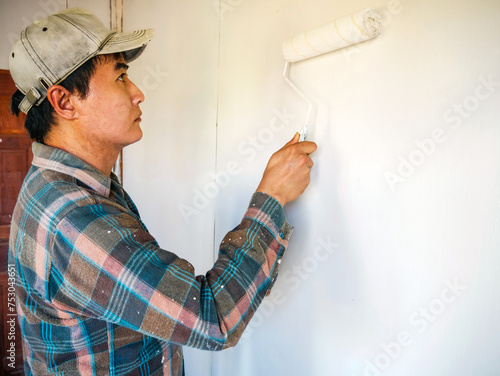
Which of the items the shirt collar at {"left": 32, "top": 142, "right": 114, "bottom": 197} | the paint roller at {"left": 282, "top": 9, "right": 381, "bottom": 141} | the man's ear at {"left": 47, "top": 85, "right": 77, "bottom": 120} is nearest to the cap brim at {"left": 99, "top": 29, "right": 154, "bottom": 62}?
the man's ear at {"left": 47, "top": 85, "right": 77, "bottom": 120}

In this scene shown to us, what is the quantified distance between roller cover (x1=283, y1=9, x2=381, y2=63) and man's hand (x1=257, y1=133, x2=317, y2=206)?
8.2 inches

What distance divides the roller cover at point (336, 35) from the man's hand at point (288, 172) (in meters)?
0.21

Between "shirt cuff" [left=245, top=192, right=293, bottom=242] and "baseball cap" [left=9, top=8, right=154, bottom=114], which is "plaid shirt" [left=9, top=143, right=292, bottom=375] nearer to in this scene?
"shirt cuff" [left=245, top=192, right=293, bottom=242]

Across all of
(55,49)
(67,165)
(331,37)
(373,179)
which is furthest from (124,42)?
(373,179)

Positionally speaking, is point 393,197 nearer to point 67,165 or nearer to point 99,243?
point 99,243

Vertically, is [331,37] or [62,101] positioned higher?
[331,37]

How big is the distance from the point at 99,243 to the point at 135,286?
94mm

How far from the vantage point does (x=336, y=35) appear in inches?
29.3

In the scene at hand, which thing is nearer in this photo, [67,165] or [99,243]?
[99,243]

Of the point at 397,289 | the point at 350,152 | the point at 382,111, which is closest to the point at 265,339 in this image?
the point at 397,289

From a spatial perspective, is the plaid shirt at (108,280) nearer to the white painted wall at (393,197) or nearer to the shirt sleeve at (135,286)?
the shirt sleeve at (135,286)

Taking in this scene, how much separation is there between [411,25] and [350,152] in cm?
27

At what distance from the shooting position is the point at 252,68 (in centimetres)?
108

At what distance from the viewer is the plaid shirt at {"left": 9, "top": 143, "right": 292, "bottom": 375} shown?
0.62 meters
